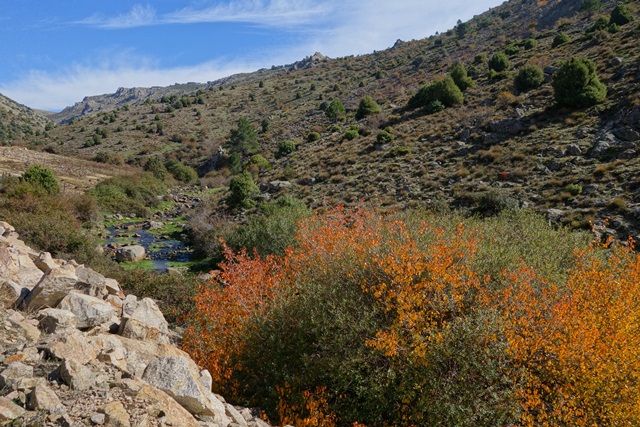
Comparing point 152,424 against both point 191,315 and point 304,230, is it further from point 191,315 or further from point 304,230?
point 304,230

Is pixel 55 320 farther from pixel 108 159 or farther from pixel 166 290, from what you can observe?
pixel 108 159

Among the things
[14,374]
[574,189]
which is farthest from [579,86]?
[14,374]

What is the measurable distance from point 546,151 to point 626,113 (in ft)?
16.8

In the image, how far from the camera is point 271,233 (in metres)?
21.0

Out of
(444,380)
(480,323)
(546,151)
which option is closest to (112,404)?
(444,380)

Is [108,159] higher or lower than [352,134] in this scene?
higher

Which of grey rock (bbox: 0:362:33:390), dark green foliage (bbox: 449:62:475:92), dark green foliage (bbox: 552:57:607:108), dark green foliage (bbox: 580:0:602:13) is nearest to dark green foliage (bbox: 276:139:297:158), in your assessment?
dark green foliage (bbox: 449:62:475:92)

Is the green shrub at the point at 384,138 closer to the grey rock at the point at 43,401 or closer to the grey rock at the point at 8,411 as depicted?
the grey rock at the point at 43,401

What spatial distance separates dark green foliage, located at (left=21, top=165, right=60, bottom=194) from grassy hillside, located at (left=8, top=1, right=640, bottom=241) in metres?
16.9

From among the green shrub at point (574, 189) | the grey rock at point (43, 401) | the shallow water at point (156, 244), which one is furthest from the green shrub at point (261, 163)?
the grey rock at point (43, 401)

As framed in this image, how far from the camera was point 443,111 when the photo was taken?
127ft

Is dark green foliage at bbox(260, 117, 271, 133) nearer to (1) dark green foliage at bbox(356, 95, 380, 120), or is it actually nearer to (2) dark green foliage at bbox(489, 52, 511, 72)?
(1) dark green foliage at bbox(356, 95, 380, 120)

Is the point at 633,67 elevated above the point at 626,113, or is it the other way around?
the point at 633,67

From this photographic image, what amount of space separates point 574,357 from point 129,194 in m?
40.3
